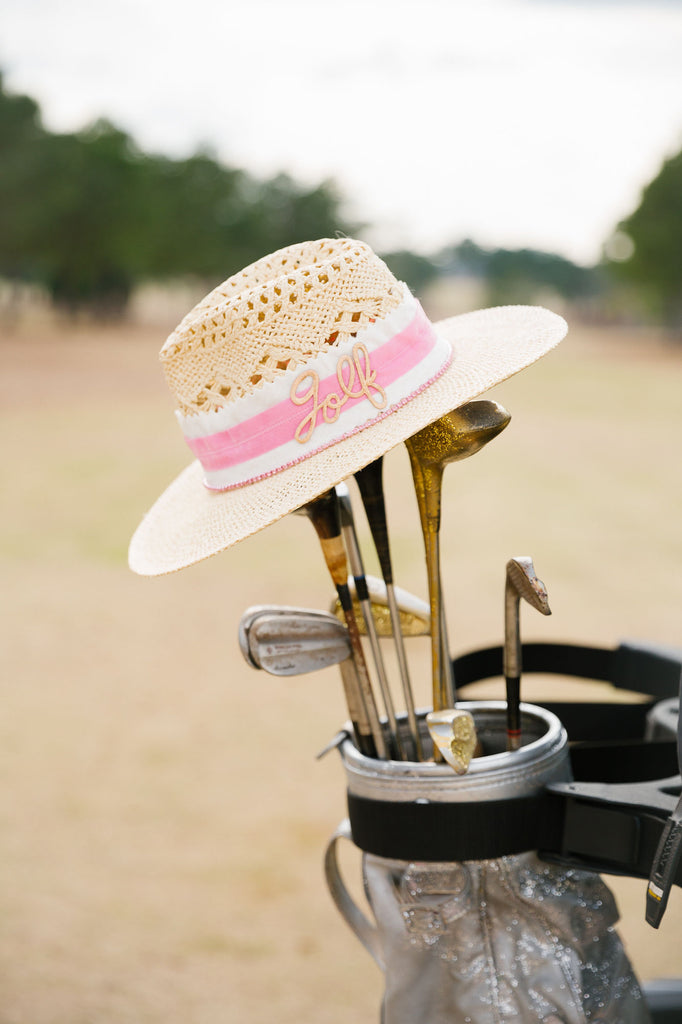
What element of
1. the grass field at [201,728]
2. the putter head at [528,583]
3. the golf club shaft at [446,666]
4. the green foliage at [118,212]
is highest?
the green foliage at [118,212]

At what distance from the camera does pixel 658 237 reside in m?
26.3

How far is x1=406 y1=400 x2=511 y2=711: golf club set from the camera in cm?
91

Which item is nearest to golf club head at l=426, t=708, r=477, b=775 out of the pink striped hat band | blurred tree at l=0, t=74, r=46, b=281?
the pink striped hat band

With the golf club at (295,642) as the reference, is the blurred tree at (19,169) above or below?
above

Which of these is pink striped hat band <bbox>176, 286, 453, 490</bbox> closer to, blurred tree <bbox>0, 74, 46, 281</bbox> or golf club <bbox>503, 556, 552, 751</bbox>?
golf club <bbox>503, 556, 552, 751</bbox>

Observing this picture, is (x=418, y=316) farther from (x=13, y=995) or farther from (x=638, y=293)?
(x=638, y=293)

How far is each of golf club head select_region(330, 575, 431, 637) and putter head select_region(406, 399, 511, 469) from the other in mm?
141

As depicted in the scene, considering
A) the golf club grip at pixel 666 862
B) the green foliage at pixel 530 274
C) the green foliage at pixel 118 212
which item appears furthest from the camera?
the green foliage at pixel 530 274

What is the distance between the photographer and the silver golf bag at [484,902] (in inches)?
35.1

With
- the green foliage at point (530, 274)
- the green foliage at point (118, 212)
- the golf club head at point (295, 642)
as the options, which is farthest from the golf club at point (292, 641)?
the green foliage at point (530, 274)

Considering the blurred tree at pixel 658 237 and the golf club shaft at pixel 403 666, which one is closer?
the golf club shaft at pixel 403 666

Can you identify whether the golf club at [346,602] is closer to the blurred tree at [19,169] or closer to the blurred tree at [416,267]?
the blurred tree at [19,169]

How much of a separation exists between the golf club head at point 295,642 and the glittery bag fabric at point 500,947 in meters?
0.19

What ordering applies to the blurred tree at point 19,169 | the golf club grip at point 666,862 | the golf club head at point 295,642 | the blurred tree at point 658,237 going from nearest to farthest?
1. the golf club grip at point 666,862
2. the golf club head at point 295,642
3. the blurred tree at point 19,169
4. the blurred tree at point 658,237
